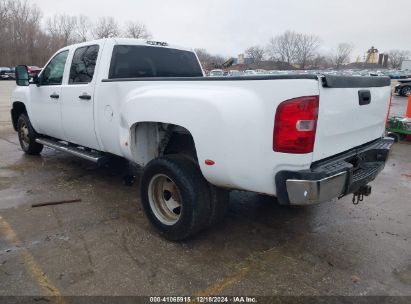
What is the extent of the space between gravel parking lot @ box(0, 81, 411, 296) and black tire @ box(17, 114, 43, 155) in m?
1.58

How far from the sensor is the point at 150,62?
15.1 ft

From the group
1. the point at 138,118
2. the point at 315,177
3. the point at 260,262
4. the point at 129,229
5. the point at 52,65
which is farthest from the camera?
the point at 52,65

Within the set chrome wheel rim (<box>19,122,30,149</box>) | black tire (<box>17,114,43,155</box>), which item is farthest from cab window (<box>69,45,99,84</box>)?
chrome wheel rim (<box>19,122,30,149</box>)

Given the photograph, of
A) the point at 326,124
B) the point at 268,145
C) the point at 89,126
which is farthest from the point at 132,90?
the point at 326,124

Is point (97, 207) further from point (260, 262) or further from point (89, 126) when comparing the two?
point (260, 262)

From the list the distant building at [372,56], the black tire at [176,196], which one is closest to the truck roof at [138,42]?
the black tire at [176,196]

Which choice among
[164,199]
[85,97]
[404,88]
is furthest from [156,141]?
[404,88]

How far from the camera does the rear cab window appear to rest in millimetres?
4232

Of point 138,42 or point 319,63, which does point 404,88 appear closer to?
point 319,63

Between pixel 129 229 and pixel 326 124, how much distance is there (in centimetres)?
218

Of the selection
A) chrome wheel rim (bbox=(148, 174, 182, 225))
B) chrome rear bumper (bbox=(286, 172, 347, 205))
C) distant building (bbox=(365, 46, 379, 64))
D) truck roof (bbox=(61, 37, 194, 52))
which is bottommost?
chrome wheel rim (bbox=(148, 174, 182, 225))

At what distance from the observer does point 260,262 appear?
10.00 feet

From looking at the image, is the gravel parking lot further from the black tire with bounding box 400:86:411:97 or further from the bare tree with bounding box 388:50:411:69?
the bare tree with bounding box 388:50:411:69

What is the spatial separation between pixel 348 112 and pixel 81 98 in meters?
3.05
